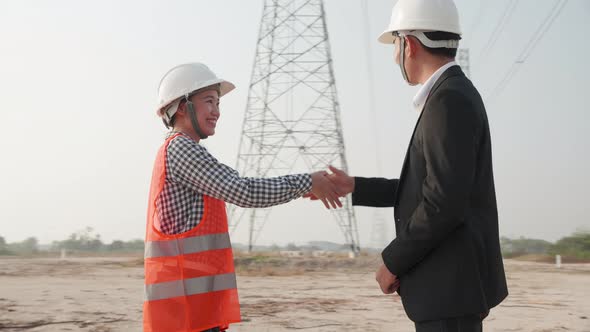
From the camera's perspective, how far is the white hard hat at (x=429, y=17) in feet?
9.15

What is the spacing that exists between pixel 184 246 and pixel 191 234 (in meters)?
0.07

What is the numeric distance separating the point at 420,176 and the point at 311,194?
4.12 ft

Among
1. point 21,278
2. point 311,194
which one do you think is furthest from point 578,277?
point 311,194

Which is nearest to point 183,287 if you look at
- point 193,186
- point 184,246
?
point 184,246

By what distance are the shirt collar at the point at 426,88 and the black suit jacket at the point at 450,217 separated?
0.15 feet

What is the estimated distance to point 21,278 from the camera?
1373 cm

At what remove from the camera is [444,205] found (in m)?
2.44

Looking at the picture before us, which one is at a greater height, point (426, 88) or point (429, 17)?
point (429, 17)

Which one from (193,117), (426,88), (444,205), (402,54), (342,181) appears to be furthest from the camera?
(342,181)

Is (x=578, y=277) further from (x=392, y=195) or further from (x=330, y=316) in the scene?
(x=392, y=195)

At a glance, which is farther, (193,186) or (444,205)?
(193,186)

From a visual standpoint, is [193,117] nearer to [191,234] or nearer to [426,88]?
[191,234]

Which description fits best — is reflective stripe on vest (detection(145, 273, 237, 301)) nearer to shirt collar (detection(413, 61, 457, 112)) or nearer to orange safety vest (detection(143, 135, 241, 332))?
orange safety vest (detection(143, 135, 241, 332))

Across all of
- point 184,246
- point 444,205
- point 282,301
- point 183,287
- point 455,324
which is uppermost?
point 444,205
